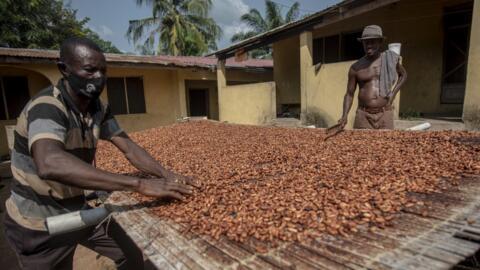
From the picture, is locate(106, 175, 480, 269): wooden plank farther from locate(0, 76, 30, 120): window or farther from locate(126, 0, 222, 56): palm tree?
locate(126, 0, 222, 56): palm tree

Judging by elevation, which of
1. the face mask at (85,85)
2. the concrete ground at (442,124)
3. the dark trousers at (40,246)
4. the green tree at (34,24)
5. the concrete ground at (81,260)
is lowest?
the concrete ground at (81,260)

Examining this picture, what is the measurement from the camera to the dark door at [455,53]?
5.99m

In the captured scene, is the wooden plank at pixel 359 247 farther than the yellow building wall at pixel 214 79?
No

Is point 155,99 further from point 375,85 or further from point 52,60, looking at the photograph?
point 375,85

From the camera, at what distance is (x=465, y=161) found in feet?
5.85

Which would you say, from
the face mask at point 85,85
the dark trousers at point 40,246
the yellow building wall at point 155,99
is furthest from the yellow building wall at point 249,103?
the dark trousers at point 40,246

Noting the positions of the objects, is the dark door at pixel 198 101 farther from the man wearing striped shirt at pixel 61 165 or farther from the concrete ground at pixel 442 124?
the man wearing striped shirt at pixel 61 165

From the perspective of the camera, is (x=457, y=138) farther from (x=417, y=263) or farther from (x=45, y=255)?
(x=45, y=255)

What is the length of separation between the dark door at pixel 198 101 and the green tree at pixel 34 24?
722 centimetres

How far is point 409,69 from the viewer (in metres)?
6.77

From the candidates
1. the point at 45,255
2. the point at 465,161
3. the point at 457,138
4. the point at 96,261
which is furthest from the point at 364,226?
the point at 96,261

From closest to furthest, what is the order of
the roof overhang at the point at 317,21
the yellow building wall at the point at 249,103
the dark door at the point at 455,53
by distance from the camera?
the roof overhang at the point at 317,21, the dark door at the point at 455,53, the yellow building wall at the point at 249,103

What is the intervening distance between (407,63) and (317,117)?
8.15 feet

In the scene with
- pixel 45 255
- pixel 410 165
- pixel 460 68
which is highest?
pixel 460 68
